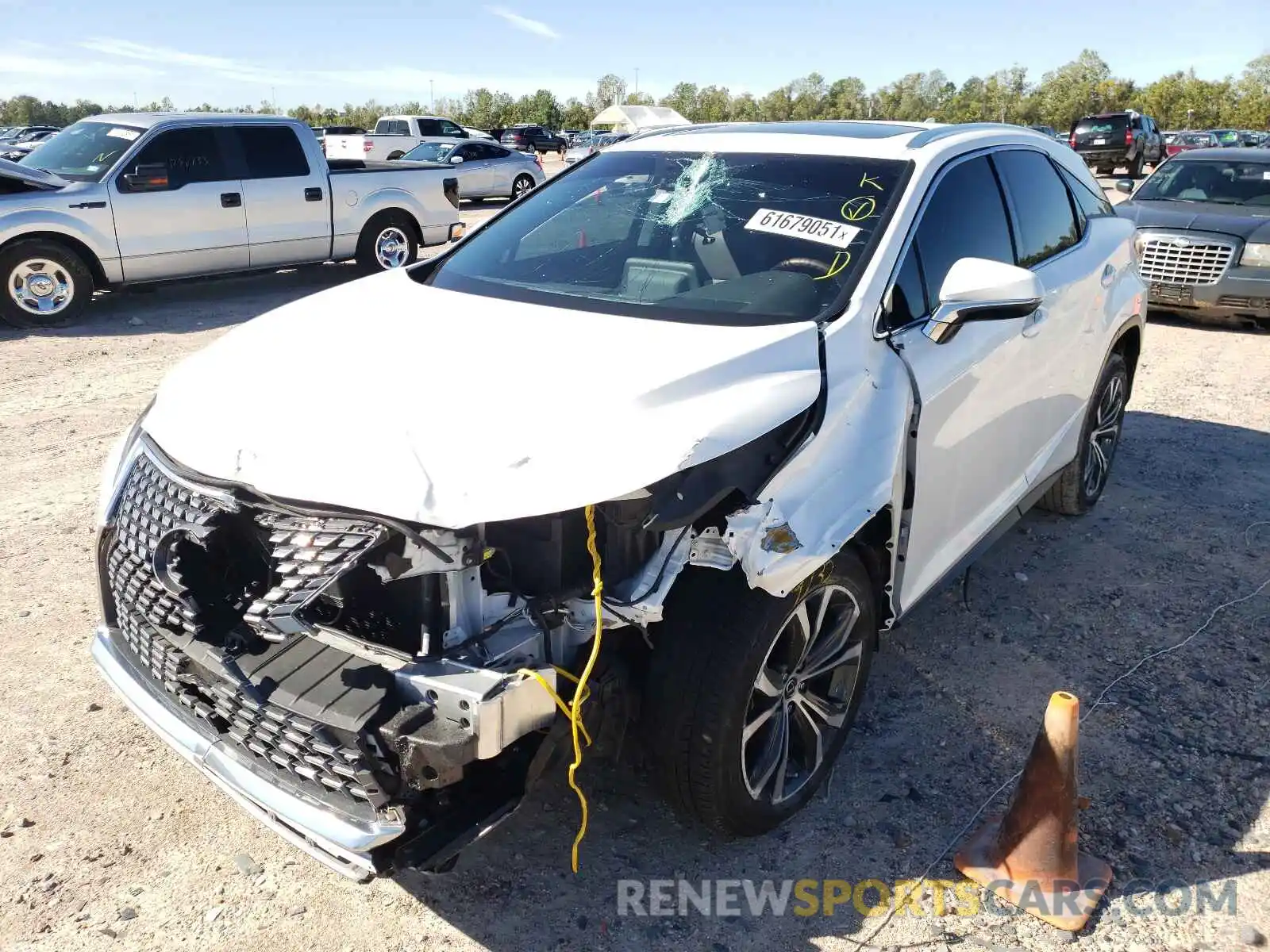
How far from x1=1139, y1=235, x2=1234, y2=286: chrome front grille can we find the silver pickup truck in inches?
318

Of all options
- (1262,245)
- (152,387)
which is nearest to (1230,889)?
(152,387)

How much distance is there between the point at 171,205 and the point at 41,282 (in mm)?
1356

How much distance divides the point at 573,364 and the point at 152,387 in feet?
18.5

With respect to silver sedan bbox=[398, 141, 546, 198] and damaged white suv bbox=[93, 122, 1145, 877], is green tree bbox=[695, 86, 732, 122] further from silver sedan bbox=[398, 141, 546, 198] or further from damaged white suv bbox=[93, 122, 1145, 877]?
damaged white suv bbox=[93, 122, 1145, 877]

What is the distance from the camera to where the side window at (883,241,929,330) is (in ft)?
9.96

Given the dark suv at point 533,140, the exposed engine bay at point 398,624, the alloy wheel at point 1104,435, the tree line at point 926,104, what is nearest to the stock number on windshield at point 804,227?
the exposed engine bay at point 398,624

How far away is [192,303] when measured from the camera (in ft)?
34.8

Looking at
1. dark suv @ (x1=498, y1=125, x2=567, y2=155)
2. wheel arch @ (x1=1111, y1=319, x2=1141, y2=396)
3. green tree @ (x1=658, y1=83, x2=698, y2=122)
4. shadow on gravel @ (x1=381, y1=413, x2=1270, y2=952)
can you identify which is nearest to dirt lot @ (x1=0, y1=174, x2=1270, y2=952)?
shadow on gravel @ (x1=381, y1=413, x2=1270, y2=952)

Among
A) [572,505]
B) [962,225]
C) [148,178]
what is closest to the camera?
[572,505]

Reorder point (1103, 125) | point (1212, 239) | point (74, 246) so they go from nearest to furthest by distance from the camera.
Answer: point (74, 246) → point (1212, 239) → point (1103, 125)

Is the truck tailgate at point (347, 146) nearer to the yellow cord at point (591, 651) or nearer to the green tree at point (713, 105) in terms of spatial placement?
the yellow cord at point (591, 651)

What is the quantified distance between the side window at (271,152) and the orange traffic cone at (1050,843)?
9723 mm

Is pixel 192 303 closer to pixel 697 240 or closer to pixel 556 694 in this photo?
pixel 697 240
